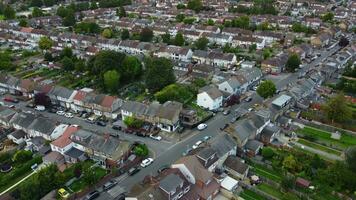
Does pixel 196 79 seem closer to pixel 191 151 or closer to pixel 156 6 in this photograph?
pixel 191 151

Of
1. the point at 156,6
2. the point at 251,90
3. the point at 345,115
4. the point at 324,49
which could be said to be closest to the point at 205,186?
the point at 345,115

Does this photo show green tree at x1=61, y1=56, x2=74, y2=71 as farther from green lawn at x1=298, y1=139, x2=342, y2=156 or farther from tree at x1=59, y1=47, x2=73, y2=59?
green lawn at x1=298, y1=139, x2=342, y2=156

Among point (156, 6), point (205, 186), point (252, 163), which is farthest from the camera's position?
point (156, 6)

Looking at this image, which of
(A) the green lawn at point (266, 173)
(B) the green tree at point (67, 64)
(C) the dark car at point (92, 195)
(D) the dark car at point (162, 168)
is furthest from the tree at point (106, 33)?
(A) the green lawn at point (266, 173)

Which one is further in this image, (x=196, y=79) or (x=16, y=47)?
(x=16, y=47)

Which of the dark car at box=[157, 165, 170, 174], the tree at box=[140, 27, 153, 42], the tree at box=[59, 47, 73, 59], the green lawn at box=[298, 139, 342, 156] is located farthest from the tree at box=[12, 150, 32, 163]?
the tree at box=[140, 27, 153, 42]

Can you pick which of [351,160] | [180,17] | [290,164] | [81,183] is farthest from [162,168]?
[180,17]

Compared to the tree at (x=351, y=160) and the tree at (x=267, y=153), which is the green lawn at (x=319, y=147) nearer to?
the tree at (x=351, y=160)
